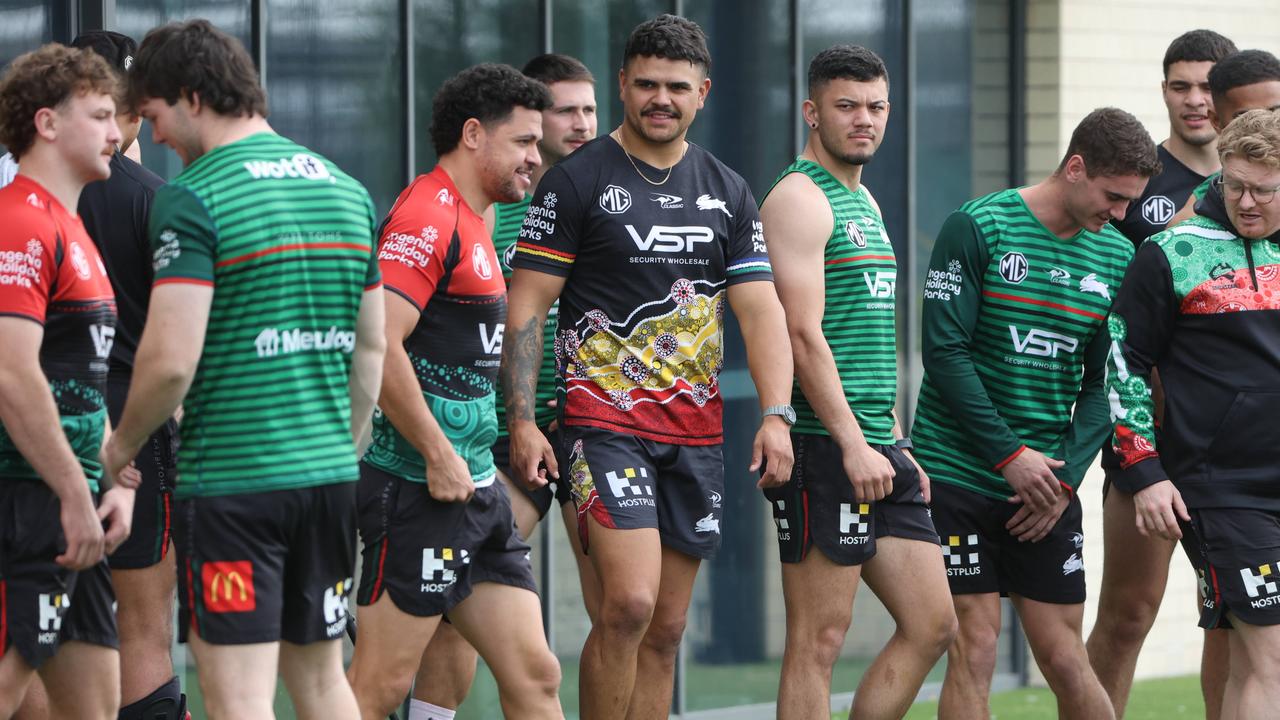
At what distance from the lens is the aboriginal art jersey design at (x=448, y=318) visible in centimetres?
490

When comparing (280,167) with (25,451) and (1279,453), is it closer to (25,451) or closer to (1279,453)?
(25,451)

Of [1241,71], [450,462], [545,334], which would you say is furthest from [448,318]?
[1241,71]

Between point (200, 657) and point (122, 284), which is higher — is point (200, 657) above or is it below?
below

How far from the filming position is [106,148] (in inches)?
177

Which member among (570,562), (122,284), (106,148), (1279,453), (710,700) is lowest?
(710,700)

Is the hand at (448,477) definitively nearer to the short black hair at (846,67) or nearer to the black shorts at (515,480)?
→ the black shorts at (515,480)

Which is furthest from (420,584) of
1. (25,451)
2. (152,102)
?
(152,102)

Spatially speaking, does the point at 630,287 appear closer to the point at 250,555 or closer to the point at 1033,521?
the point at 1033,521

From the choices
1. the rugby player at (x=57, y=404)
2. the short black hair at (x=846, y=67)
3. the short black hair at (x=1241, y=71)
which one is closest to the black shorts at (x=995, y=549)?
the short black hair at (x=846, y=67)

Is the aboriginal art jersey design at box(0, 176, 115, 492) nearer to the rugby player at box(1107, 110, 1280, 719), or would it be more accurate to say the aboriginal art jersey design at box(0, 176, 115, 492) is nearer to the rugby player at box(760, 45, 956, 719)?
the rugby player at box(760, 45, 956, 719)

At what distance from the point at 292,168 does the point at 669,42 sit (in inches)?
72.3

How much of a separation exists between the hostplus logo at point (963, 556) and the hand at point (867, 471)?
56cm

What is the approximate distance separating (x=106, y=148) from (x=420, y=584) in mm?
1430

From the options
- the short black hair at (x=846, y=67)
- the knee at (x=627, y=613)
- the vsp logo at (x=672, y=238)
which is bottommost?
the knee at (x=627, y=613)
